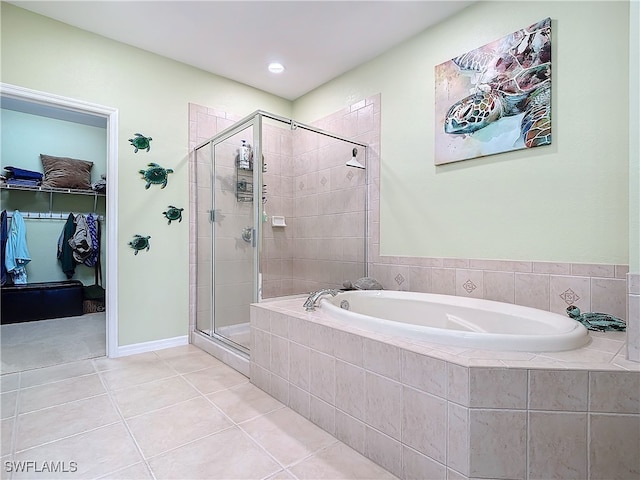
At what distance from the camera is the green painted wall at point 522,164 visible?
5.65 feet

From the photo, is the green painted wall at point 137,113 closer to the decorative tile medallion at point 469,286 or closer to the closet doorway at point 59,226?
the closet doorway at point 59,226

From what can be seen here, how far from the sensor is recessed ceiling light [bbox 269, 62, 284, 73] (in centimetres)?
307

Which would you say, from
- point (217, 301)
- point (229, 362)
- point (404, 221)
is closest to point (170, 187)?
point (217, 301)

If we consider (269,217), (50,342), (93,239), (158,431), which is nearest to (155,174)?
(269,217)

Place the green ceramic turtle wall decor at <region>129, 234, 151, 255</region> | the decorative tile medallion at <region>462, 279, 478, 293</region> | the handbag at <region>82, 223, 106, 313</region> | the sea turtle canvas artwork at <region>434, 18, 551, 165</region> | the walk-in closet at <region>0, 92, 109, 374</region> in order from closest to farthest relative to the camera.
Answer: the sea turtle canvas artwork at <region>434, 18, 551, 165</region>
the decorative tile medallion at <region>462, 279, 478, 293</region>
the green ceramic turtle wall decor at <region>129, 234, 151, 255</region>
the walk-in closet at <region>0, 92, 109, 374</region>
the handbag at <region>82, 223, 106, 313</region>

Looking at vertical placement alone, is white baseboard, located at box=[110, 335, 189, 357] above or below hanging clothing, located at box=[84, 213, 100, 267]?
below

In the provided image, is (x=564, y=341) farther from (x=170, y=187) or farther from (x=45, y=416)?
(x=170, y=187)

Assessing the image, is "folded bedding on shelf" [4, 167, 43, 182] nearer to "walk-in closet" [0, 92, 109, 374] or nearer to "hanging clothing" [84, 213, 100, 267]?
"walk-in closet" [0, 92, 109, 374]

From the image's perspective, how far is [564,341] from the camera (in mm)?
1258

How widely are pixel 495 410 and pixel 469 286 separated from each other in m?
1.26

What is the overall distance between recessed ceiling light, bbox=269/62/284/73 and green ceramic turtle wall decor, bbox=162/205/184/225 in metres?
1.61

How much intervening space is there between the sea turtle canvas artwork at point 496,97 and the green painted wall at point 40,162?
4.89 m

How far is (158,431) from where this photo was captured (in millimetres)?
1657

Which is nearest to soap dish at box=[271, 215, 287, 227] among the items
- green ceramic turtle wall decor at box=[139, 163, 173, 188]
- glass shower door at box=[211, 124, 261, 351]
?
glass shower door at box=[211, 124, 261, 351]
